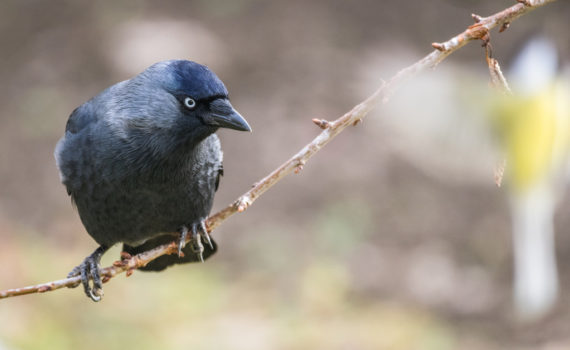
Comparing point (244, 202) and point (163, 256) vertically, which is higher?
point (163, 256)

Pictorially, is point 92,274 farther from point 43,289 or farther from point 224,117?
point 43,289

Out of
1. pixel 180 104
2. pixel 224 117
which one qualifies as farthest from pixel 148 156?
pixel 224 117

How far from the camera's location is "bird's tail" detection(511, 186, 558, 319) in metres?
6.31

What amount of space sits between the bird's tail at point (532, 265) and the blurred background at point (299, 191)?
4.2 inches

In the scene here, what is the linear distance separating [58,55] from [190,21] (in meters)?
1.55

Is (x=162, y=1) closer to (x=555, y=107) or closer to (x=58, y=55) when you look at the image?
(x=58, y=55)

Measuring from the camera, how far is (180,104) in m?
3.17

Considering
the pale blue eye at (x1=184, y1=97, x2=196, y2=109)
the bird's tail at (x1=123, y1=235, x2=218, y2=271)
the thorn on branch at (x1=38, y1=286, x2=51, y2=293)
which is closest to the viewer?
the thorn on branch at (x1=38, y1=286, x2=51, y2=293)

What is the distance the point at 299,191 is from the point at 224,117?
4.48 meters

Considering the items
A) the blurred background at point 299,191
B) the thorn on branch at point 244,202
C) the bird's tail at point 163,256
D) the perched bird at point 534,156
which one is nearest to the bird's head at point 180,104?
the thorn on branch at point 244,202

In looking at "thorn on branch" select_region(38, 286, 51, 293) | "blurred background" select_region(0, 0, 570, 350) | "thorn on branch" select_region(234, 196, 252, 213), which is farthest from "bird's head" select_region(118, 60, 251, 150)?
"blurred background" select_region(0, 0, 570, 350)

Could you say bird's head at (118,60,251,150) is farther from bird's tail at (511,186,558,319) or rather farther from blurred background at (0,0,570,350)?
bird's tail at (511,186,558,319)

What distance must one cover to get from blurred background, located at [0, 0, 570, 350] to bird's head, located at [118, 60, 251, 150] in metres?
2.21

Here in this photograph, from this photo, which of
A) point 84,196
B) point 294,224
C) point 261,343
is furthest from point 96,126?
point 294,224
